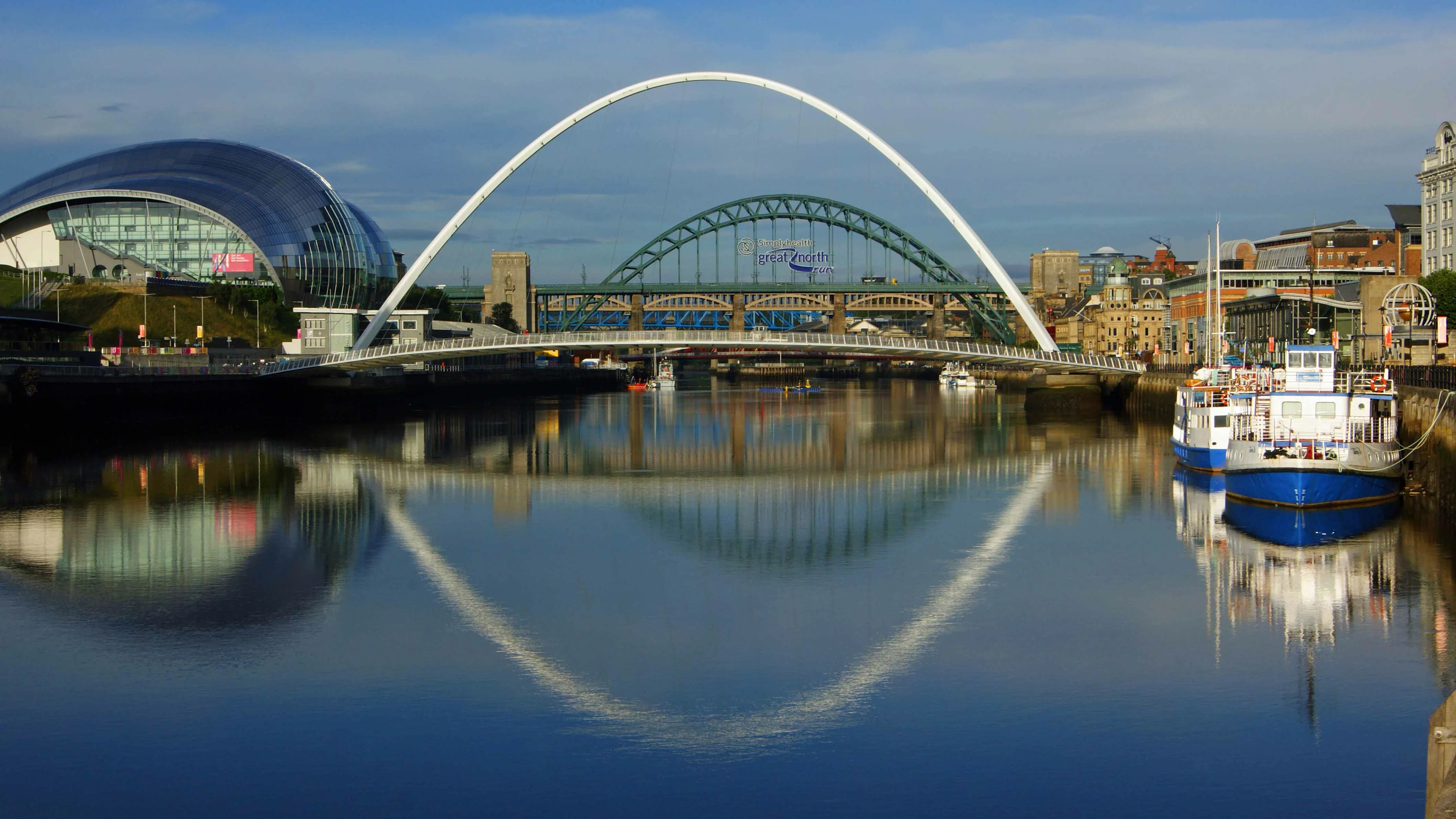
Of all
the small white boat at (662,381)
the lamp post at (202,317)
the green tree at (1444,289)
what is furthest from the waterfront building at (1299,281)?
the lamp post at (202,317)

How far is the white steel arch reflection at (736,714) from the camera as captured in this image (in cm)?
1456

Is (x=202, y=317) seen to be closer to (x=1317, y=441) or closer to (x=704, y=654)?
(x=1317, y=441)

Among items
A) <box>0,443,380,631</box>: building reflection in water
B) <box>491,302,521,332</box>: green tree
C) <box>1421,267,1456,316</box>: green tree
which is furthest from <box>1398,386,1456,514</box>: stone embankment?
<box>491,302,521,332</box>: green tree

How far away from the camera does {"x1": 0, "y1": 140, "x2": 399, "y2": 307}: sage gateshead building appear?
285 ft

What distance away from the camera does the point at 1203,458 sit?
119 feet

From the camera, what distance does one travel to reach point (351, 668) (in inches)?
672

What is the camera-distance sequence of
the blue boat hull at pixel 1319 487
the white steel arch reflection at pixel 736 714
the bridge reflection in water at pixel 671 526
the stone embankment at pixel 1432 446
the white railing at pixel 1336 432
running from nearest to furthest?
1. the white steel arch reflection at pixel 736 714
2. the bridge reflection in water at pixel 671 526
3. the stone embankment at pixel 1432 446
4. the blue boat hull at pixel 1319 487
5. the white railing at pixel 1336 432

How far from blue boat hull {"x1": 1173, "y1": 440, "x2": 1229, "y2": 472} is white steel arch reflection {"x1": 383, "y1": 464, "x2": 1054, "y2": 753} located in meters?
12.7

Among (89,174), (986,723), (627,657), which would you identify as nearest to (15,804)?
(627,657)

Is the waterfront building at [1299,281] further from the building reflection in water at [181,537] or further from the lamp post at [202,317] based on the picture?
the lamp post at [202,317]

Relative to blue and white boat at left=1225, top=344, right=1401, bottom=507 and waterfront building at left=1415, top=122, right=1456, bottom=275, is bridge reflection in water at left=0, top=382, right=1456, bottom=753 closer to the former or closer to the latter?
blue and white boat at left=1225, top=344, right=1401, bottom=507

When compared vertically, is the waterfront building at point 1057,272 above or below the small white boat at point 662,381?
above

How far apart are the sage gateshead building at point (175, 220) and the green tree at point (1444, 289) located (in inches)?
2632

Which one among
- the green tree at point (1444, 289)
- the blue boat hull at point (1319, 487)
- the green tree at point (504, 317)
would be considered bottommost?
the blue boat hull at point (1319, 487)
